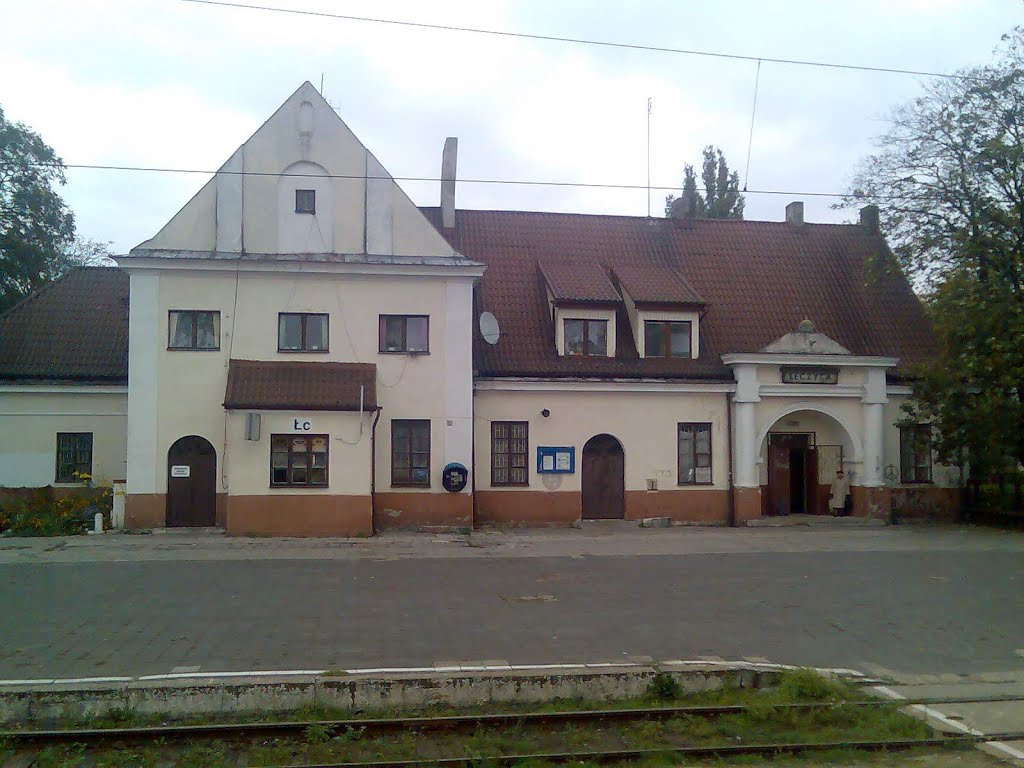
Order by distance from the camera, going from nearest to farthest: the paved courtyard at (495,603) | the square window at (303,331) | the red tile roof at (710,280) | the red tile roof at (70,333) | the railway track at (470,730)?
1. the railway track at (470,730)
2. the paved courtyard at (495,603)
3. the square window at (303,331)
4. the red tile roof at (70,333)
5. the red tile roof at (710,280)

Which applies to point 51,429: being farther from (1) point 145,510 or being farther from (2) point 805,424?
(2) point 805,424

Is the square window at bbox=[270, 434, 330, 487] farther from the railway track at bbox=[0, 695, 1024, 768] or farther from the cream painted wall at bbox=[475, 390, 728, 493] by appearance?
the railway track at bbox=[0, 695, 1024, 768]

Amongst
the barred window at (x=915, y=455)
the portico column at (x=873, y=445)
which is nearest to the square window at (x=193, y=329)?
the portico column at (x=873, y=445)

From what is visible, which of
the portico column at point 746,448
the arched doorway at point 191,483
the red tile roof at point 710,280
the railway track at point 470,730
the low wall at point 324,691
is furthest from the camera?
the red tile roof at point 710,280

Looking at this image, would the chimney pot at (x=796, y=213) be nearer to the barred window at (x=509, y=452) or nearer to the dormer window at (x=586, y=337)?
the dormer window at (x=586, y=337)

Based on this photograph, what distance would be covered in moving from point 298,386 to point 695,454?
11119mm

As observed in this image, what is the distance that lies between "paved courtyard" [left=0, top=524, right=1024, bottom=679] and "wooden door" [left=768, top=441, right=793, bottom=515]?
13.5ft

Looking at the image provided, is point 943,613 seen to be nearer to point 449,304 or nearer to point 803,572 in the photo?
point 803,572

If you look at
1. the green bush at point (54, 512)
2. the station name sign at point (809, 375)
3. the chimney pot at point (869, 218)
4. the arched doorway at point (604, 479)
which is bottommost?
the green bush at point (54, 512)

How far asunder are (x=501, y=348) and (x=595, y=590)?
1036cm

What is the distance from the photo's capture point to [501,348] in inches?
919

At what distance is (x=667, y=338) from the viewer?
24219 mm

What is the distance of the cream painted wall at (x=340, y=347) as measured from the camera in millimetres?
20875

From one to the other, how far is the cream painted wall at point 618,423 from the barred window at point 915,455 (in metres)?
5.83
